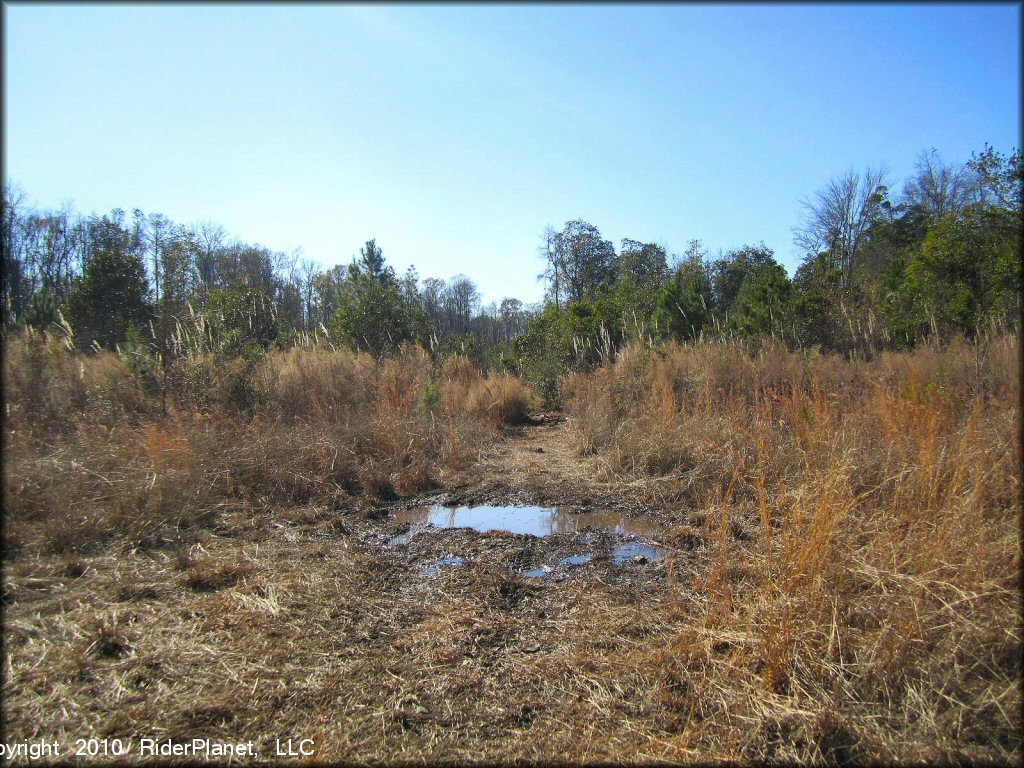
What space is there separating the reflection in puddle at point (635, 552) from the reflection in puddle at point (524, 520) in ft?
0.99

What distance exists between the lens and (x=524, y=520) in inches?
206

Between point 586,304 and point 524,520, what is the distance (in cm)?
1201

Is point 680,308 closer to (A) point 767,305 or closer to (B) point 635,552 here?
(A) point 767,305

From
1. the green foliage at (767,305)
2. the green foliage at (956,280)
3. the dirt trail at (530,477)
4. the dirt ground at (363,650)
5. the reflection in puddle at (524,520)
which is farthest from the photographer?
the green foliage at (767,305)

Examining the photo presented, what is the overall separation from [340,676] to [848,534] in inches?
104

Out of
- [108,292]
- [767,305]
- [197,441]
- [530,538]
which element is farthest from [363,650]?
[108,292]

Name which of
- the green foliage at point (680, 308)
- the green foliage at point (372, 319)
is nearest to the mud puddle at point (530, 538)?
the green foliage at point (372, 319)

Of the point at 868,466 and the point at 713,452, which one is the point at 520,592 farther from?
the point at 713,452

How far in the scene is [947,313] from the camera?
866 centimetres

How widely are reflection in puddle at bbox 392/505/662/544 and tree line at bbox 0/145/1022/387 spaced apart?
3625mm

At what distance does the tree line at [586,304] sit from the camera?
25.0ft

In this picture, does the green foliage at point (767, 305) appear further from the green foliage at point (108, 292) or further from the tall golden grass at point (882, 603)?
the green foliage at point (108, 292)

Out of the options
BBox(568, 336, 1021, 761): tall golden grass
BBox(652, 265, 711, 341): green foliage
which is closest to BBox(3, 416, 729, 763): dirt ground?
BBox(568, 336, 1021, 761): tall golden grass

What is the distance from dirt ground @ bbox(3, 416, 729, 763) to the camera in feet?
6.88
